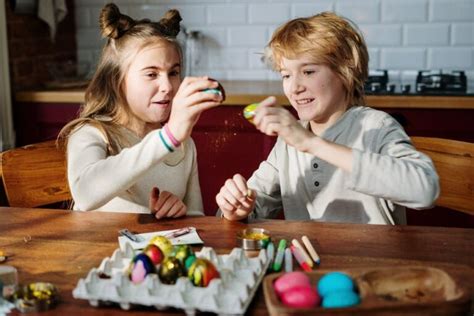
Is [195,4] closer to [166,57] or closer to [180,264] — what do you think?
[166,57]

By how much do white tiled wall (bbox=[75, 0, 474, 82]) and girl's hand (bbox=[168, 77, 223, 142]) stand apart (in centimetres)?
201

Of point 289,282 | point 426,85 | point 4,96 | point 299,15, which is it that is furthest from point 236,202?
point 299,15

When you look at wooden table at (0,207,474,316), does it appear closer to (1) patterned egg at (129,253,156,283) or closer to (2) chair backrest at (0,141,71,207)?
(1) patterned egg at (129,253,156,283)

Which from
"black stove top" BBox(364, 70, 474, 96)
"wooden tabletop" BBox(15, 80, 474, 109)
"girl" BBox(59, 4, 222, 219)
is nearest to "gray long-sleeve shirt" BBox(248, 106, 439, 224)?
"girl" BBox(59, 4, 222, 219)

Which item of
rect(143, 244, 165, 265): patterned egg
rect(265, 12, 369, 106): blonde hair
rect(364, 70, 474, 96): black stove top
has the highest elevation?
rect(265, 12, 369, 106): blonde hair

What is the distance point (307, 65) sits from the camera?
1773mm

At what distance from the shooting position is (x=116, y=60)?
196 cm

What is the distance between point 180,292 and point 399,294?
1.06ft

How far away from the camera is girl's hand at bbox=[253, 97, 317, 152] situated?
140cm

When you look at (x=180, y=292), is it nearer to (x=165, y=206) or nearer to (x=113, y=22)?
(x=165, y=206)

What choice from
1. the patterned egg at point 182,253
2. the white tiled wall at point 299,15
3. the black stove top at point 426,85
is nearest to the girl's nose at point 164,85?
the patterned egg at point 182,253

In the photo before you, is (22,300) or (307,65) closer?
(22,300)

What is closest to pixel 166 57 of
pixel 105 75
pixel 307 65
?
pixel 105 75

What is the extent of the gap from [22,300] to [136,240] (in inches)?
14.3
